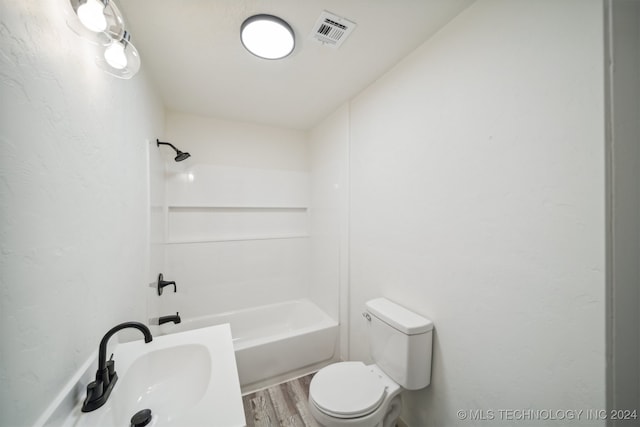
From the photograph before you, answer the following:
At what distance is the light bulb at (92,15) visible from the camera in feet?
2.12

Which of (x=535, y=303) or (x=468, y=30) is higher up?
(x=468, y=30)

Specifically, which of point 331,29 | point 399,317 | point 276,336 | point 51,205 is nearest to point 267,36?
point 331,29

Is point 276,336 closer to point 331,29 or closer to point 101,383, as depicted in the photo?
point 101,383

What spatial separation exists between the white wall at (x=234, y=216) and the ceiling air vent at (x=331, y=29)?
145 cm

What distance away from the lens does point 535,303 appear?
871mm

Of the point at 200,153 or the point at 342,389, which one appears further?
the point at 200,153

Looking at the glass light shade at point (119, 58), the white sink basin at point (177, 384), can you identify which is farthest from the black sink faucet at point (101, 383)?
the glass light shade at point (119, 58)

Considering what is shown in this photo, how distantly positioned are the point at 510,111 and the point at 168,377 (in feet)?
6.14

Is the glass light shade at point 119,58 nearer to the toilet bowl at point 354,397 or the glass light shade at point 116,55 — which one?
the glass light shade at point 116,55

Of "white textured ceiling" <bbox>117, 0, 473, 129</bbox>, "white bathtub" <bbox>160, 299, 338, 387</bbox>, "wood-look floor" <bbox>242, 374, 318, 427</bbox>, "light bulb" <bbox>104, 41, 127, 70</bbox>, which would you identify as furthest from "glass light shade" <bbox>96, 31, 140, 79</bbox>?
"wood-look floor" <bbox>242, 374, 318, 427</bbox>

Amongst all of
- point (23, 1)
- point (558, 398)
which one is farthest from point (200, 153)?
point (558, 398)

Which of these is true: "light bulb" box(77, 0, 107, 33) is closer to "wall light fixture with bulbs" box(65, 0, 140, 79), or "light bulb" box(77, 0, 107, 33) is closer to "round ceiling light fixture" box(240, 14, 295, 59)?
"wall light fixture with bulbs" box(65, 0, 140, 79)

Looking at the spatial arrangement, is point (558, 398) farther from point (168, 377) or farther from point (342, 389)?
point (168, 377)

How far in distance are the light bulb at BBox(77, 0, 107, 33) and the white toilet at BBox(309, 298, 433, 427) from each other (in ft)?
5.69
